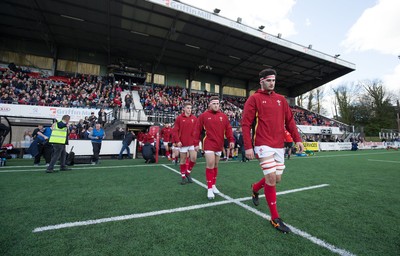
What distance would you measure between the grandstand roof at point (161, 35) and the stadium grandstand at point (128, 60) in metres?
0.09

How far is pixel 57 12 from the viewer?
53.7 feet

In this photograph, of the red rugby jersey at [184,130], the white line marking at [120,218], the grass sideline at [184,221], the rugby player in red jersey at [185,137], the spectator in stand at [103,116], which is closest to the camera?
the grass sideline at [184,221]

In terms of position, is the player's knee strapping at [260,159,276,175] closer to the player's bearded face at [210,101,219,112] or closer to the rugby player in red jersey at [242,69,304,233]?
the rugby player in red jersey at [242,69,304,233]

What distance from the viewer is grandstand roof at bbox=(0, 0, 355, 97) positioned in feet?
52.9

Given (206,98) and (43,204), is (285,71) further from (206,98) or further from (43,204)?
(43,204)

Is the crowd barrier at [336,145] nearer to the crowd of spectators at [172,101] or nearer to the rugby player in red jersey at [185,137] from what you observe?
the crowd of spectators at [172,101]

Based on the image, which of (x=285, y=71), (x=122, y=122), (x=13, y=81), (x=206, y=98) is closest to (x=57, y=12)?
(x=13, y=81)

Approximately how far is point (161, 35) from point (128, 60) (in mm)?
6896

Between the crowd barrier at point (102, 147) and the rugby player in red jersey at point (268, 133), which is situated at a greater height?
the rugby player in red jersey at point (268, 133)

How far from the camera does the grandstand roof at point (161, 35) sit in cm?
1611

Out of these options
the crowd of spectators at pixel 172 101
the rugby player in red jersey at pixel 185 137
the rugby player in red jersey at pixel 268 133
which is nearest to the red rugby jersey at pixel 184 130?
the rugby player in red jersey at pixel 185 137

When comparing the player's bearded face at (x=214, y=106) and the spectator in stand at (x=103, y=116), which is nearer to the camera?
the player's bearded face at (x=214, y=106)

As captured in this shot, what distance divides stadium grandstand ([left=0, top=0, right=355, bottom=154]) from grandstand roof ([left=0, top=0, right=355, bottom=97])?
9 centimetres

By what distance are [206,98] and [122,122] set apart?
50.3ft
